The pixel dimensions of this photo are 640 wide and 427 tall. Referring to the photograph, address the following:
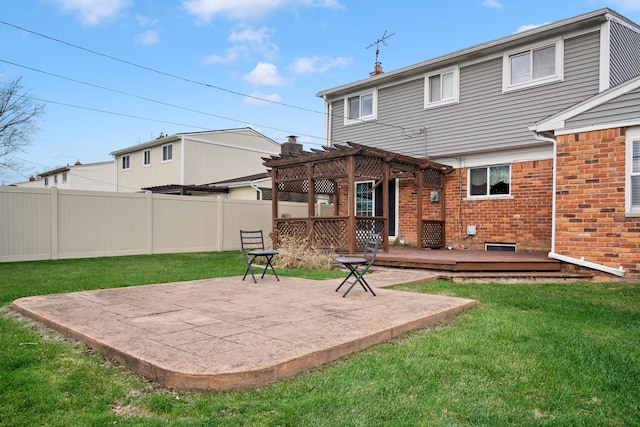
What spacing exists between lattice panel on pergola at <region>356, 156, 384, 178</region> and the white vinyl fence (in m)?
6.52

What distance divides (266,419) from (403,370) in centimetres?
125

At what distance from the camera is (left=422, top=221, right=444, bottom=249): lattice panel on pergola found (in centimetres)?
1285

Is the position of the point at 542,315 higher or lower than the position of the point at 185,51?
lower

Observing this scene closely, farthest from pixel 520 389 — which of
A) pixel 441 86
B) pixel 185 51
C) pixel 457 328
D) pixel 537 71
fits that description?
pixel 185 51

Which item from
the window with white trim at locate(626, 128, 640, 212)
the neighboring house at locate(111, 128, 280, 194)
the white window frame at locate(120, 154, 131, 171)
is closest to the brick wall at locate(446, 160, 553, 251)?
the window with white trim at locate(626, 128, 640, 212)

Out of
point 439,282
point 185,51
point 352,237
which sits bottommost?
point 439,282

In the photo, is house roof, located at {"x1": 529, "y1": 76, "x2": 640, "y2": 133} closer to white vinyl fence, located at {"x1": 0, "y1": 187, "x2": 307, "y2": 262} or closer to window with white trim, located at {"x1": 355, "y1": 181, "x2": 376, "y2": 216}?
window with white trim, located at {"x1": 355, "y1": 181, "x2": 376, "y2": 216}

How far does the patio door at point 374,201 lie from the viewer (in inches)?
572

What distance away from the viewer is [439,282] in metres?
8.24

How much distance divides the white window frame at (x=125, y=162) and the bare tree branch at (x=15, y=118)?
329 inches

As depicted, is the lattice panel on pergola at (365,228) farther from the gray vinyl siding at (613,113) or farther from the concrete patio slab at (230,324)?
the gray vinyl siding at (613,113)

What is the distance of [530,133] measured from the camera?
11344mm

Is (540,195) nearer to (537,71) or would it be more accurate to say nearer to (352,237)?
(537,71)

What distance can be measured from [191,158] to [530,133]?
55.4 ft
